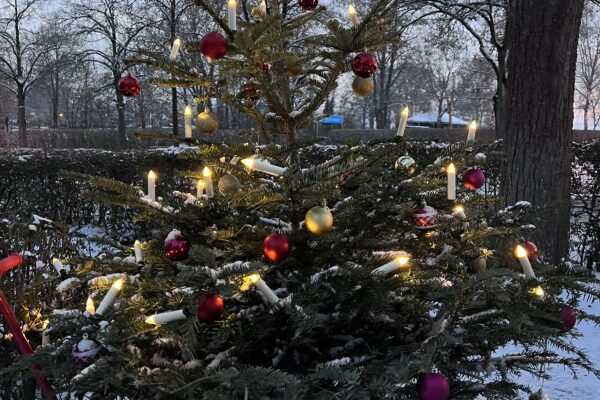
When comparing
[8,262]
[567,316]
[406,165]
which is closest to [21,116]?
[8,262]

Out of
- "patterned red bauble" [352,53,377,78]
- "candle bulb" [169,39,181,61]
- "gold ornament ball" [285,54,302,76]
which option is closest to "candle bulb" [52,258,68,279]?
"candle bulb" [169,39,181,61]

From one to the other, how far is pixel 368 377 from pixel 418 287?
0.40m

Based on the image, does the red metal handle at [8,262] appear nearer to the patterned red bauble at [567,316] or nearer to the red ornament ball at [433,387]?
the red ornament ball at [433,387]

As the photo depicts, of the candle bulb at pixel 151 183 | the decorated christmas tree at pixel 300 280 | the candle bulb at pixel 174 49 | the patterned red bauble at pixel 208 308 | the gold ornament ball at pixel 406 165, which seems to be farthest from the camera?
the gold ornament ball at pixel 406 165

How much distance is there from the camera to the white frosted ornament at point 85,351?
1.45 m

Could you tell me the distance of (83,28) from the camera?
736 inches

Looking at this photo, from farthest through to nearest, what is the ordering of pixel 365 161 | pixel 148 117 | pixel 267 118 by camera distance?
pixel 148 117 < pixel 267 118 < pixel 365 161

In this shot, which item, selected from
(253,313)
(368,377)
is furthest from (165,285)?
(368,377)

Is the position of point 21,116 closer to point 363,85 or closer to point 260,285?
point 363,85

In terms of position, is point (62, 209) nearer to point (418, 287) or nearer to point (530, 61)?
point (530, 61)

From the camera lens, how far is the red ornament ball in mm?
1356

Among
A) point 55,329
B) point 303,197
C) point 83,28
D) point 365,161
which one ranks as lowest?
point 55,329

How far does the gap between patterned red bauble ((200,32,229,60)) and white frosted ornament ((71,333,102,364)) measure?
0.99 m

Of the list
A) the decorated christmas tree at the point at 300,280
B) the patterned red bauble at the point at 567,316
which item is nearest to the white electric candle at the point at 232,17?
the decorated christmas tree at the point at 300,280
